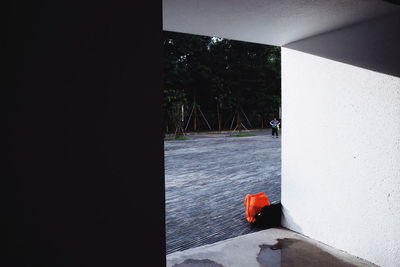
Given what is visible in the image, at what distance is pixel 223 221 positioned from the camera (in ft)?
14.9

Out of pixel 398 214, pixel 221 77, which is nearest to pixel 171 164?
pixel 398 214

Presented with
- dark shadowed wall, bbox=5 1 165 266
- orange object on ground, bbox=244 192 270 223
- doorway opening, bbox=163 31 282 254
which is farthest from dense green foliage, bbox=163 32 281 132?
dark shadowed wall, bbox=5 1 165 266

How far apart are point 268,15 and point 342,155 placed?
6.33 feet

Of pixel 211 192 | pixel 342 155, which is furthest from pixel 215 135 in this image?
pixel 342 155

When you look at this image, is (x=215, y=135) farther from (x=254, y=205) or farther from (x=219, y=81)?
(x=254, y=205)

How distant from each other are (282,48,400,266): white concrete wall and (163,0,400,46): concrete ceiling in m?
0.58

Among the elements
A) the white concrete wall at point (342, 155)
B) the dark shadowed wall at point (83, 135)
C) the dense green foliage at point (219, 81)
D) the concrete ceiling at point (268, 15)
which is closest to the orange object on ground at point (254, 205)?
the white concrete wall at point (342, 155)

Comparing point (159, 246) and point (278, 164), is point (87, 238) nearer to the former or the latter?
point (159, 246)

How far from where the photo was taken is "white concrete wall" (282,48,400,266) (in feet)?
9.70

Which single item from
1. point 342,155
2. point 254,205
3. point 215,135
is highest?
point 342,155

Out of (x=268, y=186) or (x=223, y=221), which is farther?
(x=268, y=186)

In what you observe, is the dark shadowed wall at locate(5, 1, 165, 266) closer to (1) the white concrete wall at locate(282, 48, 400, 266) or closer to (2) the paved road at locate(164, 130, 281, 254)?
(2) the paved road at locate(164, 130, 281, 254)

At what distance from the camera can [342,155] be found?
340 cm

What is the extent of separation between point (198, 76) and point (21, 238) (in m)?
25.1
